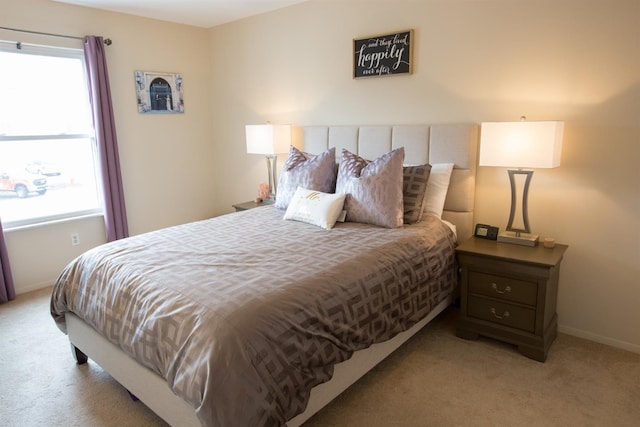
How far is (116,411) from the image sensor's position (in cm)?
207

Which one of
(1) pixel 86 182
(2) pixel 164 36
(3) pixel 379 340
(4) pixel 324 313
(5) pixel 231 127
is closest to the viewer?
(4) pixel 324 313

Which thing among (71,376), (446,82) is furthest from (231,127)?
(71,376)

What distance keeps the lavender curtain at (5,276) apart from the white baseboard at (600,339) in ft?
13.9

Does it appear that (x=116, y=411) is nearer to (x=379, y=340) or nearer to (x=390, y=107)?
(x=379, y=340)

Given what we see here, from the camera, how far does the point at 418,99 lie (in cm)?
315

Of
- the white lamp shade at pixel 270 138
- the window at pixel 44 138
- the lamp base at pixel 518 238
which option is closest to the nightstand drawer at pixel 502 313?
the lamp base at pixel 518 238

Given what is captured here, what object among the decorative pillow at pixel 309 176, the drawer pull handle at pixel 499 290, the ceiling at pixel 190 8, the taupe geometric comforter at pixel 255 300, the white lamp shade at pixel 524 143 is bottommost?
the drawer pull handle at pixel 499 290

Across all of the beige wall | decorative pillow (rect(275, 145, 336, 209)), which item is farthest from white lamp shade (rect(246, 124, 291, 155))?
decorative pillow (rect(275, 145, 336, 209))

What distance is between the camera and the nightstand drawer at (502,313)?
2.41 meters

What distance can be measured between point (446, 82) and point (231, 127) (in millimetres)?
2556

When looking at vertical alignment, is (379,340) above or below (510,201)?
below

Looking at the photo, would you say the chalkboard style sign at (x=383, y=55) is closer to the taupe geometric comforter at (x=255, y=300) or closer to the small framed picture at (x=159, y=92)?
the taupe geometric comforter at (x=255, y=300)

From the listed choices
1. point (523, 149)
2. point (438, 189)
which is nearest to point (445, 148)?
point (438, 189)

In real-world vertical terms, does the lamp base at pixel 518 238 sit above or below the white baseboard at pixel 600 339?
above
